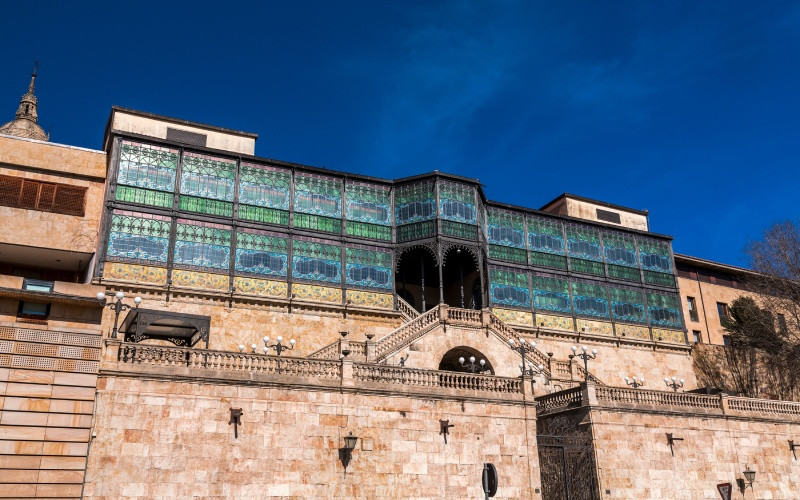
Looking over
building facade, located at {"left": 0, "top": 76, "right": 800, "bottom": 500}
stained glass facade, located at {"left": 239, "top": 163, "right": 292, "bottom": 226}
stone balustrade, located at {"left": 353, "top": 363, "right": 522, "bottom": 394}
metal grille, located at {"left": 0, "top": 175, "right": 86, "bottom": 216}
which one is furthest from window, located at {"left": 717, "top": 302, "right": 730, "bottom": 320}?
metal grille, located at {"left": 0, "top": 175, "right": 86, "bottom": 216}

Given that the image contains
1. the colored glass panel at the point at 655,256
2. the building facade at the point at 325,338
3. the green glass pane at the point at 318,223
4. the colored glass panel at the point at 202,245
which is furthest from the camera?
the colored glass panel at the point at 655,256

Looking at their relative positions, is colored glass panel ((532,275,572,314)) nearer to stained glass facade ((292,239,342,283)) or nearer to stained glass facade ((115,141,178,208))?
stained glass facade ((292,239,342,283))

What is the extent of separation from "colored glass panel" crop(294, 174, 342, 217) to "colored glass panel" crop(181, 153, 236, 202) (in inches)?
141

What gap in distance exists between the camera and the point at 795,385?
43.2 meters

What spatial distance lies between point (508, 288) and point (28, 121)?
162 ft

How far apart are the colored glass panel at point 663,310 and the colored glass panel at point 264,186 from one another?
962 inches

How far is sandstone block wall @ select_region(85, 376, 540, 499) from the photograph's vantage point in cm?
1983

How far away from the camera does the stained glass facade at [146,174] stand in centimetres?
3478

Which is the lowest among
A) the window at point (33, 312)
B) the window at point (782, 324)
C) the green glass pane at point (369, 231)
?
the window at point (33, 312)

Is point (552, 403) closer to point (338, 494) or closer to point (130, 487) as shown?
point (338, 494)

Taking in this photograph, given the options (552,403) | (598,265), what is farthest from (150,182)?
(598,265)

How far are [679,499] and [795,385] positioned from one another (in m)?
21.9

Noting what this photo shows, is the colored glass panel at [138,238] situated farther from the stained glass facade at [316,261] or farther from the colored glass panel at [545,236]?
the colored glass panel at [545,236]

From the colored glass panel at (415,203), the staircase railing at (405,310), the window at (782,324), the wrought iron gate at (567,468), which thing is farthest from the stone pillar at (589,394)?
the window at (782,324)
